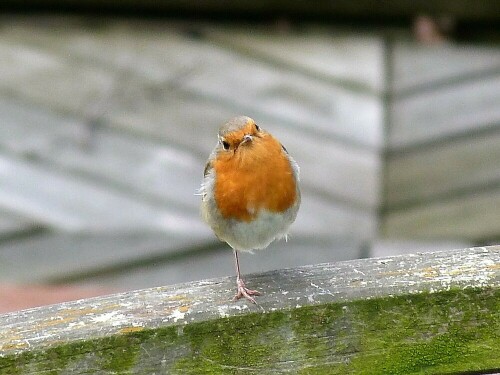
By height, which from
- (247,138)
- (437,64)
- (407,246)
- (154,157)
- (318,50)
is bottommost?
(407,246)

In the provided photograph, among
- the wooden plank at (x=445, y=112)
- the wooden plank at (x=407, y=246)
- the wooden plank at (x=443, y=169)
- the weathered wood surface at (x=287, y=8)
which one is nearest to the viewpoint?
the wooden plank at (x=407, y=246)

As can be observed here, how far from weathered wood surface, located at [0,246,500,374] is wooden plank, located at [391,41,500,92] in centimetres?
331

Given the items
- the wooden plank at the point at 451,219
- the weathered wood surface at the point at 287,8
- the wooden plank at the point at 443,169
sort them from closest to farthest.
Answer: the wooden plank at the point at 451,219 → the wooden plank at the point at 443,169 → the weathered wood surface at the point at 287,8

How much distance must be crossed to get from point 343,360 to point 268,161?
2.47 feet

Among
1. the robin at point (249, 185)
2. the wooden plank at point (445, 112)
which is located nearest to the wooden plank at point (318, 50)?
the wooden plank at point (445, 112)

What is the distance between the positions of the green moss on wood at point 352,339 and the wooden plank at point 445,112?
2898mm

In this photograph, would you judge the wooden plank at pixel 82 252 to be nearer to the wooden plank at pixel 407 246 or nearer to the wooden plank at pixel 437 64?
the wooden plank at pixel 407 246

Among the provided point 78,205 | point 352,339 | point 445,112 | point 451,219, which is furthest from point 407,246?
point 352,339

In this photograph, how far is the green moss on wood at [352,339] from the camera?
132 centimetres

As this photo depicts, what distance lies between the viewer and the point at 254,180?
79.6 inches

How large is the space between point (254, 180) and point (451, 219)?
200cm

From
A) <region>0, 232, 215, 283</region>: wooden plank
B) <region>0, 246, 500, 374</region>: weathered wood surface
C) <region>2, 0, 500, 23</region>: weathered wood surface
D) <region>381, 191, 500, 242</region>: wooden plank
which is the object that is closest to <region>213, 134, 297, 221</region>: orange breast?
<region>0, 246, 500, 374</region>: weathered wood surface

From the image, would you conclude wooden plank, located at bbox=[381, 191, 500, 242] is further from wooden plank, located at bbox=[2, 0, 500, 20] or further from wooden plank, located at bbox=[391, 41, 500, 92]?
wooden plank, located at bbox=[2, 0, 500, 20]

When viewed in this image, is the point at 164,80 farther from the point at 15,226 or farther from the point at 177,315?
the point at 177,315
